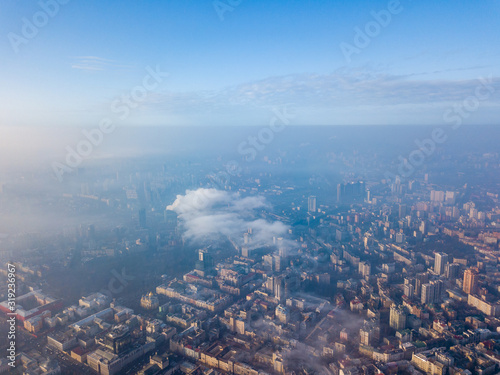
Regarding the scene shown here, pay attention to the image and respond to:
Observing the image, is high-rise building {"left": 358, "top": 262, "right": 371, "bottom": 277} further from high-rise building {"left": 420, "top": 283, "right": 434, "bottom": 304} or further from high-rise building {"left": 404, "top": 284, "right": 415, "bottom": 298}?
high-rise building {"left": 420, "top": 283, "right": 434, "bottom": 304}

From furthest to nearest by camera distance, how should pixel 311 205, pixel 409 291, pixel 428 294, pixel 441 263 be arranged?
pixel 311 205, pixel 441 263, pixel 409 291, pixel 428 294

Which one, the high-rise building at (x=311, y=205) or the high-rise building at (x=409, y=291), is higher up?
the high-rise building at (x=311, y=205)

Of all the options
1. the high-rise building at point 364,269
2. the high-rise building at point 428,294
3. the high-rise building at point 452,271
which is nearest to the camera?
the high-rise building at point 428,294

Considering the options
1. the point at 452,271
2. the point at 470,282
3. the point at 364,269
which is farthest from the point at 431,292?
the point at 364,269

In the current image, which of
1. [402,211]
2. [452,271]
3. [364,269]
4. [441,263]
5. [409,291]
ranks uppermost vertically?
[402,211]

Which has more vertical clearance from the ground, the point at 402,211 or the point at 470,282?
the point at 402,211

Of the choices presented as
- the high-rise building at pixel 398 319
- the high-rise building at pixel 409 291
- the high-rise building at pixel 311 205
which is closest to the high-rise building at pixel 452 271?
the high-rise building at pixel 409 291

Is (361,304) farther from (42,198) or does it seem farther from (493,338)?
(42,198)

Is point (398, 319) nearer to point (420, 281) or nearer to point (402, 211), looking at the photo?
point (420, 281)

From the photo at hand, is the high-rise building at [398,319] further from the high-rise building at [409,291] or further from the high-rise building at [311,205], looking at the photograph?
the high-rise building at [311,205]
